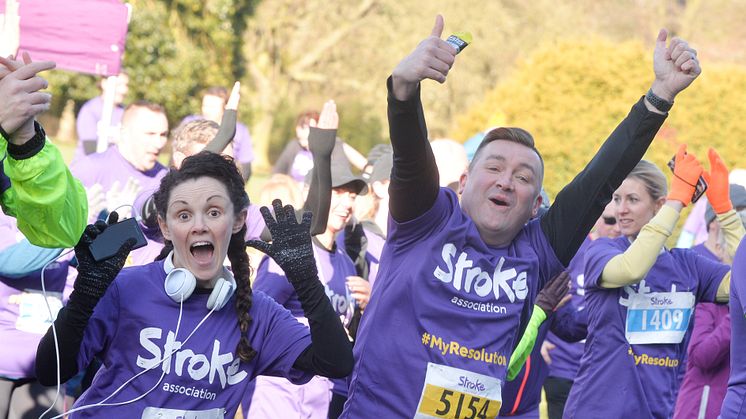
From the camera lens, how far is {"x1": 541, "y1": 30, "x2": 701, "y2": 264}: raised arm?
4215 millimetres

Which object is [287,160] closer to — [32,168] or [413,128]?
[413,128]

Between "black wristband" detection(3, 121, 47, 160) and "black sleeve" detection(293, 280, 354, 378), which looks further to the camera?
"black sleeve" detection(293, 280, 354, 378)

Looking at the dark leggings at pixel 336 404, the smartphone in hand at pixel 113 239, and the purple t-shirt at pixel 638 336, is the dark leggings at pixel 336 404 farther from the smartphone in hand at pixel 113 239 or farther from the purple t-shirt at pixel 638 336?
the smartphone in hand at pixel 113 239

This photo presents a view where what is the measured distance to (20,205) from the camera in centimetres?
353

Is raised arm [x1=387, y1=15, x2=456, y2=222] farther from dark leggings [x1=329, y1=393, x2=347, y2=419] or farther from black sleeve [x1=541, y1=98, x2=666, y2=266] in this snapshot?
dark leggings [x1=329, y1=393, x2=347, y2=419]

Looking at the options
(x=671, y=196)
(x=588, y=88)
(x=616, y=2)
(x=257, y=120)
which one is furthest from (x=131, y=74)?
(x=671, y=196)

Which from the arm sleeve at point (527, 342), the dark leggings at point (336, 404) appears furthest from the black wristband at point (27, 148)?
the dark leggings at point (336, 404)

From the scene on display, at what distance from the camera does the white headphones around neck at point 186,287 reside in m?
3.95

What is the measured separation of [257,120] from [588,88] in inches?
570

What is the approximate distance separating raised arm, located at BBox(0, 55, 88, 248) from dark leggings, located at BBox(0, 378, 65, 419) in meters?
2.55

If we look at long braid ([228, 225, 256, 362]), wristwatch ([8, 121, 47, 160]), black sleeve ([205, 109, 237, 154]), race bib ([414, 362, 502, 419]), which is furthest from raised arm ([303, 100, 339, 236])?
wristwatch ([8, 121, 47, 160])

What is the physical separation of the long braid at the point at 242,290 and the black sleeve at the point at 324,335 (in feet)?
0.78

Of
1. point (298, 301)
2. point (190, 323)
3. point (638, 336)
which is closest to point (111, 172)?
point (298, 301)

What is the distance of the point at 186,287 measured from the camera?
3943mm
